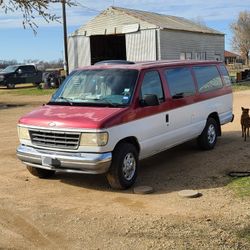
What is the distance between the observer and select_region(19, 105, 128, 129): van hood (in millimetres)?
7344

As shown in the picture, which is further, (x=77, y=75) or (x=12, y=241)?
(x=77, y=75)

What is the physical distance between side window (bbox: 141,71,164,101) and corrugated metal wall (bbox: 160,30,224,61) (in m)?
25.6

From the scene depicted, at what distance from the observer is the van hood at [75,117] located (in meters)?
7.34

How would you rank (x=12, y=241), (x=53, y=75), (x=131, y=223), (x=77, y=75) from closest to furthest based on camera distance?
1. (x=12, y=241)
2. (x=131, y=223)
3. (x=77, y=75)
4. (x=53, y=75)

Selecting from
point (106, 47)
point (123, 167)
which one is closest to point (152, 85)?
point (123, 167)

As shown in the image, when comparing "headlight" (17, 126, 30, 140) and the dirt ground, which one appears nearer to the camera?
the dirt ground

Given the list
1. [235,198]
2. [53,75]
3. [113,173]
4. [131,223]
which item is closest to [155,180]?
[113,173]

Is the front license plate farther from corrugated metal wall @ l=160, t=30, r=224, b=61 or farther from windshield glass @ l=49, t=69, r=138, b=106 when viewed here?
corrugated metal wall @ l=160, t=30, r=224, b=61

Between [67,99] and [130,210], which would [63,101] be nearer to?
[67,99]

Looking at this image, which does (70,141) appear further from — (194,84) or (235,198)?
(194,84)

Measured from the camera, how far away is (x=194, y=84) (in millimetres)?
9938

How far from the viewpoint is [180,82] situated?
30.9 feet

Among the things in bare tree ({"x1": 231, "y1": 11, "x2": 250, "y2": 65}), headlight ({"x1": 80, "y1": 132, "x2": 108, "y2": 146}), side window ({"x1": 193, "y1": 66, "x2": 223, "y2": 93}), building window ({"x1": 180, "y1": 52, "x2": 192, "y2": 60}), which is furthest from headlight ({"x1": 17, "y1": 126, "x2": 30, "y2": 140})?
bare tree ({"x1": 231, "y1": 11, "x2": 250, "y2": 65})

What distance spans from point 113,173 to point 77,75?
2293mm
